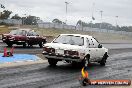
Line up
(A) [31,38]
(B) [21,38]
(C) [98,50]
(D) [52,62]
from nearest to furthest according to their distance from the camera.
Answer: (D) [52,62] → (C) [98,50] → (B) [21,38] → (A) [31,38]

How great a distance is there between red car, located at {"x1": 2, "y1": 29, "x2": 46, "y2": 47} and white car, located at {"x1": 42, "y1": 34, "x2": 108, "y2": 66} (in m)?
12.9

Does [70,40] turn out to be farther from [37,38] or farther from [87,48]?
[37,38]

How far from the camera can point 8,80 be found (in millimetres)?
11945

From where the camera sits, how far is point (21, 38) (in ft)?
98.4

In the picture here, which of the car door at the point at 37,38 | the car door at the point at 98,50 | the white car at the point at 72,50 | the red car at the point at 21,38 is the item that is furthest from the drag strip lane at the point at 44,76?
the car door at the point at 37,38

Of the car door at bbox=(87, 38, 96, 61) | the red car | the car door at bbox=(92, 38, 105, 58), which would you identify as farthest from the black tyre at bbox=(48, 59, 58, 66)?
the red car

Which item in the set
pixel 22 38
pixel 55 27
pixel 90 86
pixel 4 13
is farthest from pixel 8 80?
pixel 4 13

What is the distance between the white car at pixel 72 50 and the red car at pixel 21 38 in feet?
42.3

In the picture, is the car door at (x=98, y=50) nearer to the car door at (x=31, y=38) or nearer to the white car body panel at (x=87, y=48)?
the white car body panel at (x=87, y=48)

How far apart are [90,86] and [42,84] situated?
4.96 ft

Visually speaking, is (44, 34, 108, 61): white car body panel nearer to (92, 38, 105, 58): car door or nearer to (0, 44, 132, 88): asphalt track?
(92, 38, 105, 58): car door

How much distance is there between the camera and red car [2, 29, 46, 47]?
2966 cm

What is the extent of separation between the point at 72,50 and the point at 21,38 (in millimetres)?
14828

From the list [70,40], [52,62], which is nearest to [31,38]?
[52,62]
